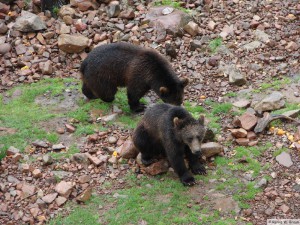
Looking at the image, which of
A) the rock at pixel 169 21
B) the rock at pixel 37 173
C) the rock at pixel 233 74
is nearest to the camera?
the rock at pixel 37 173

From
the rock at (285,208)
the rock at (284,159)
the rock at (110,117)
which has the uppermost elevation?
the rock at (284,159)

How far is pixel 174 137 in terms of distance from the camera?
839 centimetres

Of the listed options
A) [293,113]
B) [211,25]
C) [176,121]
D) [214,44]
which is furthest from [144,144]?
[211,25]

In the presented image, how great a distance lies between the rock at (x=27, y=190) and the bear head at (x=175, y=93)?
10.5ft

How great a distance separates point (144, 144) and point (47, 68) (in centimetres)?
392

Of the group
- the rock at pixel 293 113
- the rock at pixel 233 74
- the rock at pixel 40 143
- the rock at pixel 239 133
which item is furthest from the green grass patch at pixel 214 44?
the rock at pixel 40 143

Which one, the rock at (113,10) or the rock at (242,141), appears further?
the rock at (113,10)

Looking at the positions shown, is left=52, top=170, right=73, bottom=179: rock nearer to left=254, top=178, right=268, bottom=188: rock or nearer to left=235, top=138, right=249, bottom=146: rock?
left=235, top=138, right=249, bottom=146: rock

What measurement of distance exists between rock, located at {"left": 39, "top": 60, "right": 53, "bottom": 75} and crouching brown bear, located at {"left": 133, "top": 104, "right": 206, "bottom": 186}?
11.9 ft

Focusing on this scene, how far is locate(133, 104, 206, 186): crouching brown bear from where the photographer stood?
8.29 meters

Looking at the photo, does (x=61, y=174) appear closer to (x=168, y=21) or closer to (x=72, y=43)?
(x=72, y=43)

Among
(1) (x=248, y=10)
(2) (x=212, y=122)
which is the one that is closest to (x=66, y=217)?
(2) (x=212, y=122)

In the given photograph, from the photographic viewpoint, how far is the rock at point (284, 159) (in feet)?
27.7

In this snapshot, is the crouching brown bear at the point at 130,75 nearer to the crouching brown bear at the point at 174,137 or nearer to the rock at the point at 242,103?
the rock at the point at 242,103
